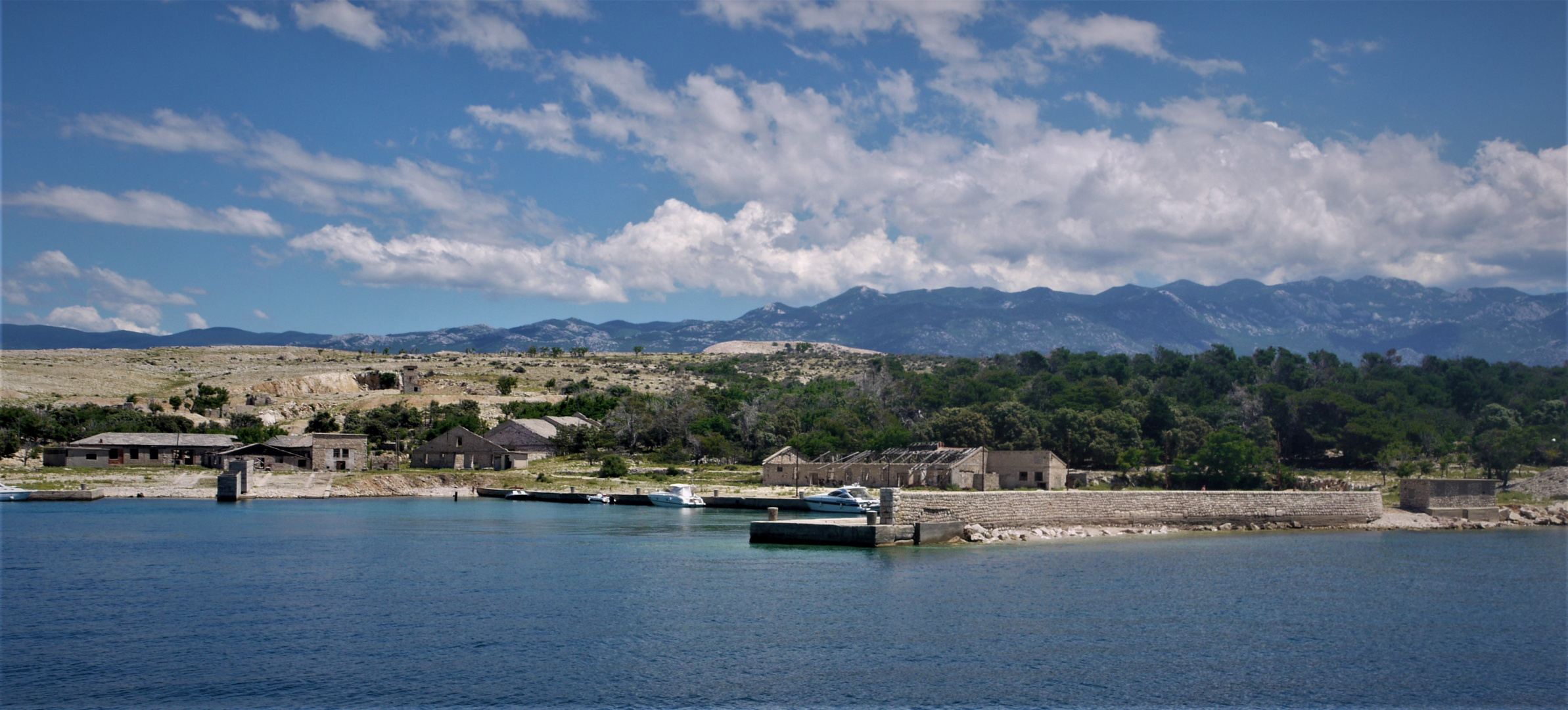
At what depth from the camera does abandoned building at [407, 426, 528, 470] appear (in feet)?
245

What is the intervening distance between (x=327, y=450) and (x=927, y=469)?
40575 mm

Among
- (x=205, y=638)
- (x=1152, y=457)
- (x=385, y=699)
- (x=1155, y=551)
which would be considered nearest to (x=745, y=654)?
(x=385, y=699)

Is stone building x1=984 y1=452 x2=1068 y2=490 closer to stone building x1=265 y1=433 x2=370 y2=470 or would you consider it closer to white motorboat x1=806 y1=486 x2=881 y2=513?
white motorboat x1=806 y1=486 x2=881 y2=513

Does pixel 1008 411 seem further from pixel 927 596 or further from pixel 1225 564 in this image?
pixel 927 596

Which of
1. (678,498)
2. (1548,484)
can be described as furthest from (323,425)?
(1548,484)

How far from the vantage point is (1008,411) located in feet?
228

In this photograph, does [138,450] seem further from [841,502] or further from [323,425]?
[841,502]

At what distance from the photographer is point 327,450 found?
69.4 meters

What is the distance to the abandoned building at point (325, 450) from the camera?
68.2 m

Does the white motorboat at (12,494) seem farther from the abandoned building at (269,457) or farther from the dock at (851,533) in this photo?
the dock at (851,533)

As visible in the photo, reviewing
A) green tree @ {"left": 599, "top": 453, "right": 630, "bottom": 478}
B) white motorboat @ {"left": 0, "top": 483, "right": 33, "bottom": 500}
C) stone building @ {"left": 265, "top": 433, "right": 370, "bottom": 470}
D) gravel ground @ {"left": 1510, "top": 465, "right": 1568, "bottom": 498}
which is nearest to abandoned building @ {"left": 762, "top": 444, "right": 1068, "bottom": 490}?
green tree @ {"left": 599, "top": 453, "right": 630, "bottom": 478}

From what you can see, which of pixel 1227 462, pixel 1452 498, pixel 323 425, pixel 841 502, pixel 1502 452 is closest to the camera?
pixel 841 502

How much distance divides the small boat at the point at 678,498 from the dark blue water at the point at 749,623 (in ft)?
52.9

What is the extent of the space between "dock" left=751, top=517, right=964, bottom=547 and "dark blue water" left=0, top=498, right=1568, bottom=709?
38.2 inches
